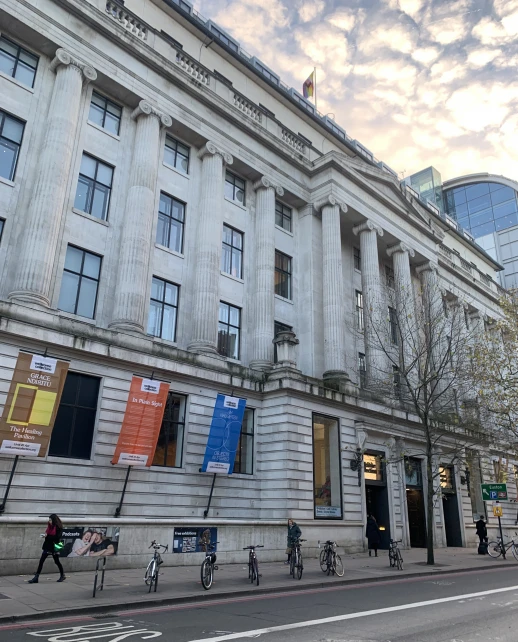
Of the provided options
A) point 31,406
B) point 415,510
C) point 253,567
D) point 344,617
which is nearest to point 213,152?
point 31,406

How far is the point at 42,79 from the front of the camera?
73.3 ft

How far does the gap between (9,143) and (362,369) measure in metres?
22.7

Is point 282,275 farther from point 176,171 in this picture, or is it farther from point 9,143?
point 9,143

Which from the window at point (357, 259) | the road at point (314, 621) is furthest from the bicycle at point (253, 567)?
the window at point (357, 259)

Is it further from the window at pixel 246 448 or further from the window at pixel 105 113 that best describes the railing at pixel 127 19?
the window at pixel 246 448

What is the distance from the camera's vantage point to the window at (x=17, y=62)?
70.4ft

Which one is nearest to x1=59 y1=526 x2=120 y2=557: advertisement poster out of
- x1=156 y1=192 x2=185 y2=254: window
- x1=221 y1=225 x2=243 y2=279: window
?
x1=156 y1=192 x2=185 y2=254: window

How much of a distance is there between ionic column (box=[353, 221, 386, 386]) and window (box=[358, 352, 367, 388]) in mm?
547

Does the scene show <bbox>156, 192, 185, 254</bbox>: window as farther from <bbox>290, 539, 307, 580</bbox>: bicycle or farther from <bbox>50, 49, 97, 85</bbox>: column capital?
<bbox>290, 539, 307, 580</bbox>: bicycle

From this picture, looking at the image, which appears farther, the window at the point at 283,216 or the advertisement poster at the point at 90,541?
the window at the point at 283,216

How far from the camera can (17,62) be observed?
859 inches

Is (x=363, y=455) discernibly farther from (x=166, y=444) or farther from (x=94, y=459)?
(x=94, y=459)

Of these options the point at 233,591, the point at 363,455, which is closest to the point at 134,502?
the point at 233,591

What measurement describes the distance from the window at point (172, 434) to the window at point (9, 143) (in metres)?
10.9
